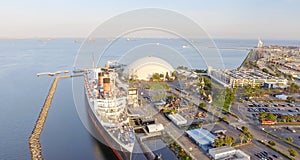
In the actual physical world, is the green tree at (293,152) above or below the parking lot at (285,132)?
above

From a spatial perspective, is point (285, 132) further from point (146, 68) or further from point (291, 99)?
point (146, 68)

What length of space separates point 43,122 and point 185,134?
6770 millimetres

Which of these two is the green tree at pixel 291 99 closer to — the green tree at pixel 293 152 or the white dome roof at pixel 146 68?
the green tree at pixel 293 152

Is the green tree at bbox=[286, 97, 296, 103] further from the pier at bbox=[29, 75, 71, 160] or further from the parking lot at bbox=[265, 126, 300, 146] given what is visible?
the pier at bbox=[29, 75, 71, 160]

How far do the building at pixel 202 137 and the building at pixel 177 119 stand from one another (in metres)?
0.76

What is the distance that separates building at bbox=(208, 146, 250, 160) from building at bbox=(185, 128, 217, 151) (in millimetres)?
463

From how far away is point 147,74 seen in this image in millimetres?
18344

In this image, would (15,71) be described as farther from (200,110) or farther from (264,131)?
(264,131)

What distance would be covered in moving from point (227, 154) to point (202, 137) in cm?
123

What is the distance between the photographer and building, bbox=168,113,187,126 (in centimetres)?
923

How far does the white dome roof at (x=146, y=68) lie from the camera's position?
18.3 m

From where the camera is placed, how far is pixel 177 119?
31.1 ft

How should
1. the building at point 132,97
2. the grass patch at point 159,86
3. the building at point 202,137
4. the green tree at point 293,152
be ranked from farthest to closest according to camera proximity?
the grass patch at point 159,86 < the building at point 132,97 < the building at point 202,137 < the green tree at point 293,152

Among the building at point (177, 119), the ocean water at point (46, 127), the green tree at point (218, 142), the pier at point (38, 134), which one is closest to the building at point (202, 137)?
the green tree at point (218, 142)
